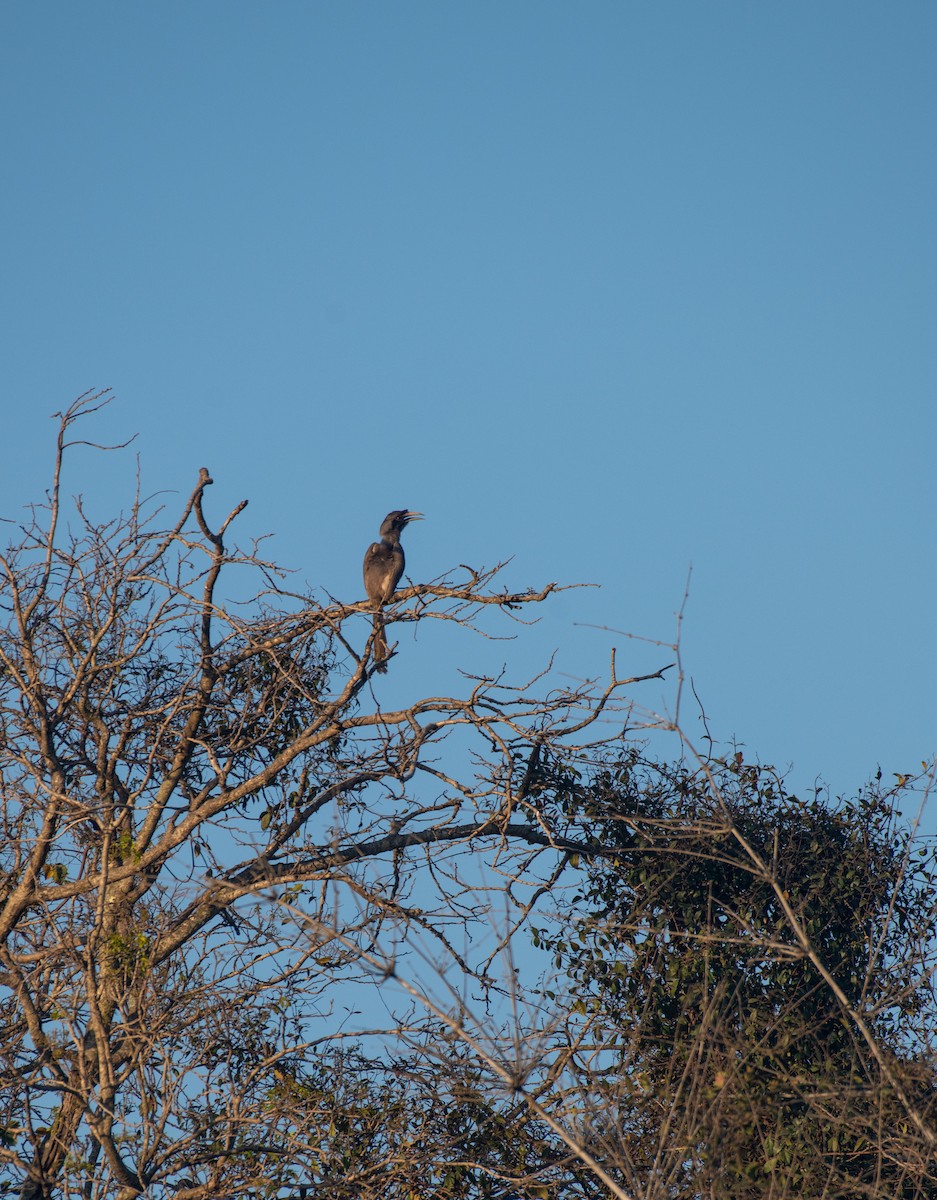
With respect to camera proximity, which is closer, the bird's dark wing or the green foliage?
the green foliage

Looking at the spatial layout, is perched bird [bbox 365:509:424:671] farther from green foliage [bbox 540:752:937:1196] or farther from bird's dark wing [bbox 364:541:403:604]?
green foliage [bbox 540:752:937:1196]

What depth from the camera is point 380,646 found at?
8.41 metres

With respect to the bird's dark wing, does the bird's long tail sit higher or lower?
lower

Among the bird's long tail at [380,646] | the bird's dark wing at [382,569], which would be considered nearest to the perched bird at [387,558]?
the bird's dark wing at [382,569]

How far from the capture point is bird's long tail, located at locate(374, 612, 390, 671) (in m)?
7.82

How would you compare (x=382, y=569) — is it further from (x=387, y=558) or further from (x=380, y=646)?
(x=380, y=646)

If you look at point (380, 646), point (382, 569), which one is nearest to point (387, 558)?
point (382, 569)

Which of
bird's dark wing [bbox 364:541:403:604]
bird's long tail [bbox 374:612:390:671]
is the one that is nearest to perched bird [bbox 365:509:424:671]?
bird's dark wing [bbox 364:541:403:604]

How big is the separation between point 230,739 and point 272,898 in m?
3.87

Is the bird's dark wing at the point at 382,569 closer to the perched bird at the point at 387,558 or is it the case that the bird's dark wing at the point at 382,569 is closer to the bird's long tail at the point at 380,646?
the perched bird at the point at 387,558

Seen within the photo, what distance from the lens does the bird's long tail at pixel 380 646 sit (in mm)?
7820

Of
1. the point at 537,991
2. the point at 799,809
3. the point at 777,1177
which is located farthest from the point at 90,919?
the point at 799,809

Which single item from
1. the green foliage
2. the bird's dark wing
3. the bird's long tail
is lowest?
the green foliage

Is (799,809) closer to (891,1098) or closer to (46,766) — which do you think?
(891,1098)
